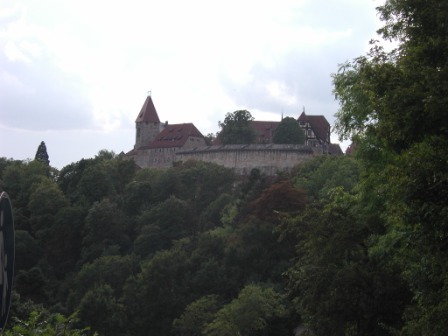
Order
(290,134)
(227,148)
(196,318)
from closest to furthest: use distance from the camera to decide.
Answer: (196,318), (227,148), (290,134)

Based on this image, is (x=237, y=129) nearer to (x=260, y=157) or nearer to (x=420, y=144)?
(x=260, y=157)

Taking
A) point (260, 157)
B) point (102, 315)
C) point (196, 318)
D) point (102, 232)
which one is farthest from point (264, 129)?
point (196, 318)

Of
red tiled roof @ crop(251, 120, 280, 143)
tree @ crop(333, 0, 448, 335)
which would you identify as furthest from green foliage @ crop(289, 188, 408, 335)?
red tiled roof @ crop(251, 120, 280, 143)

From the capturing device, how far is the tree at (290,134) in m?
102

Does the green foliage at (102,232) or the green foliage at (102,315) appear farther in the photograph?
the green foliage at (102,232)

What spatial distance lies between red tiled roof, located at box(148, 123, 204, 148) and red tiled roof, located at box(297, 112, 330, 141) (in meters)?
16.9

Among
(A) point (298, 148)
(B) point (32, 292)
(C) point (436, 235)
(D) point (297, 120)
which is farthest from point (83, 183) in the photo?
(C) point (436, 235)

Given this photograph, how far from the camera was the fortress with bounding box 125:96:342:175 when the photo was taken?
313 feet

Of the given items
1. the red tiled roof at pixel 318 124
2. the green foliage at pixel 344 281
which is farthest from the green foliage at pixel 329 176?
the green foliage at pixel 344 281

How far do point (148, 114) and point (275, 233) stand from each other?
248 ft

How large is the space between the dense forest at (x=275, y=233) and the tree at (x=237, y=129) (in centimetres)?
1191

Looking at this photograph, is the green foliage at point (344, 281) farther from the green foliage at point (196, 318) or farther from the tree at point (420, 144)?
the green foliage at point (196, 318)

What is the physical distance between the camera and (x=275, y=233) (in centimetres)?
5078

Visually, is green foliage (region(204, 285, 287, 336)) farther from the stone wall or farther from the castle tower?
the castle tower
